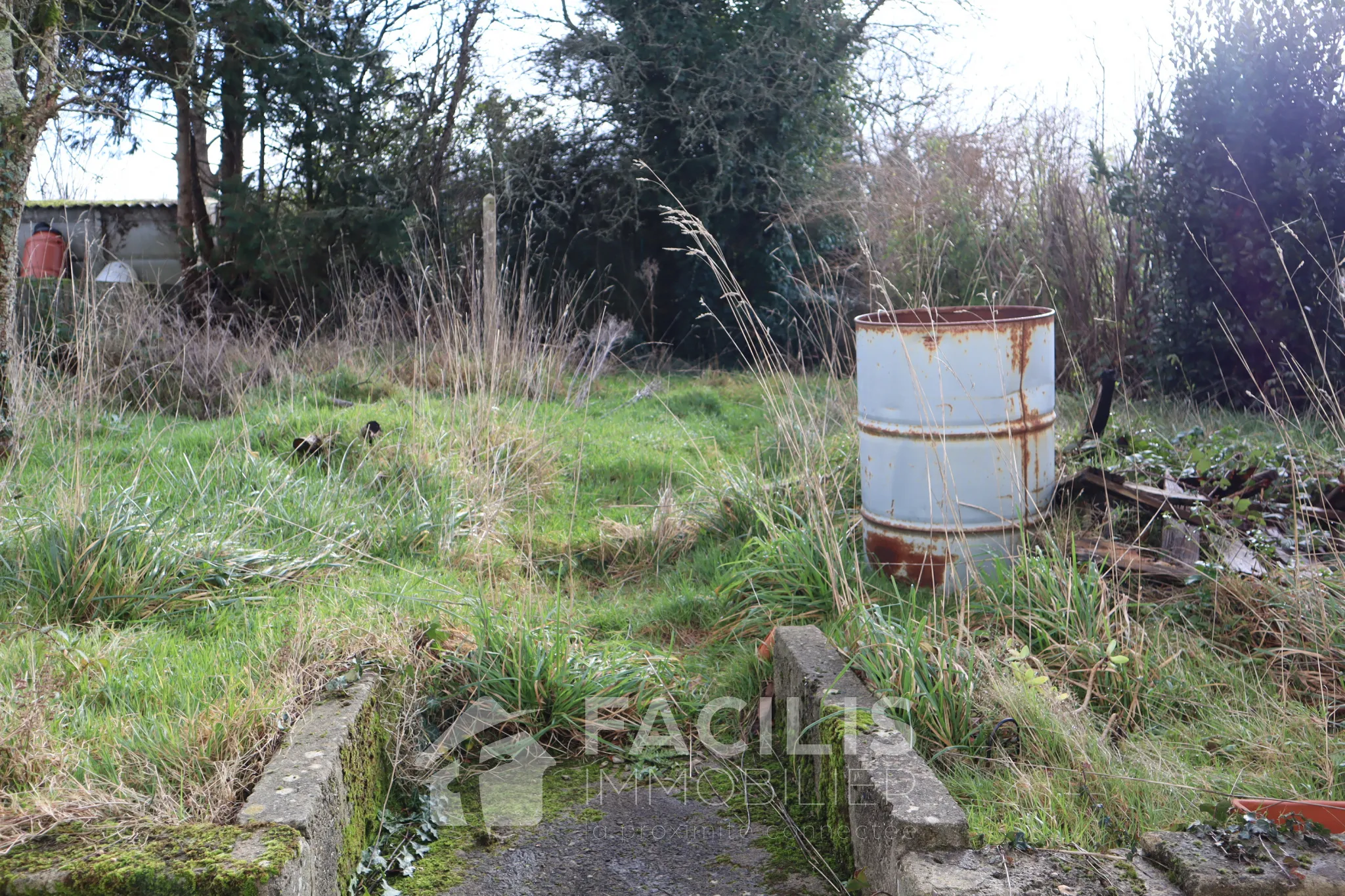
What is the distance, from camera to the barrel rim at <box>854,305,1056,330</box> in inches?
143

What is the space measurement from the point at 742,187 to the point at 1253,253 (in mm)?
5919

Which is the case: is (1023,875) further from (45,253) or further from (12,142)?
(45,253)

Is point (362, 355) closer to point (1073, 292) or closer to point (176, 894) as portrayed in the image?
point (1073, 292)

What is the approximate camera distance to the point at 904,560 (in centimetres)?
387

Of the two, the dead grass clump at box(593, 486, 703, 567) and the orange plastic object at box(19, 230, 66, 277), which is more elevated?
the orange plastic object at box(19, 230, 66, 277)

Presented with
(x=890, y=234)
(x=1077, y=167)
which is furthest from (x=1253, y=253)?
(x=890, y=234)

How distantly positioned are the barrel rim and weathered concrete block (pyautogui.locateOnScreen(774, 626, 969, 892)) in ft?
3.90

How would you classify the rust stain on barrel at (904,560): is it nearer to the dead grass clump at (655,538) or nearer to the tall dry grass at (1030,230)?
the dead grass clump at (655,538)

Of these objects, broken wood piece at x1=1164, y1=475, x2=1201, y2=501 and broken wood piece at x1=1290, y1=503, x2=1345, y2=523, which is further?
broken wood piece at x1=1164, y1=475, x2=1201, y2=501

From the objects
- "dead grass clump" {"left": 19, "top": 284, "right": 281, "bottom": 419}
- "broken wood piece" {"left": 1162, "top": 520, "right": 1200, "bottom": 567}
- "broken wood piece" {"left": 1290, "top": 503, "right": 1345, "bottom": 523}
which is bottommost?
"broken wood piece" {"left": 1162, "top": 520, "right": 1200, "bottom": 567}

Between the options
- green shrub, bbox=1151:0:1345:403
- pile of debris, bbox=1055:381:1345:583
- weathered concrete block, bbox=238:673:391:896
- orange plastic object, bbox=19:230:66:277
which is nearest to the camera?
weathered concrete block, bbox=238:673:391:896

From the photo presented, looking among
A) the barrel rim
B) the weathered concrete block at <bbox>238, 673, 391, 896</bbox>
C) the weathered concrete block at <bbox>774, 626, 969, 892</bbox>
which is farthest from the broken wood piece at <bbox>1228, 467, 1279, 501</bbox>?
the weathered concrete block at <bbox>238, 673, 391, 896</bbox>

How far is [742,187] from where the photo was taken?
37.0 feet

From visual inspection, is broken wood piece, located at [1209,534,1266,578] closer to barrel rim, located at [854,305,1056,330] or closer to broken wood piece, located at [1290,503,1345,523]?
broken wood piece, located at [1290,503,1345,523]
